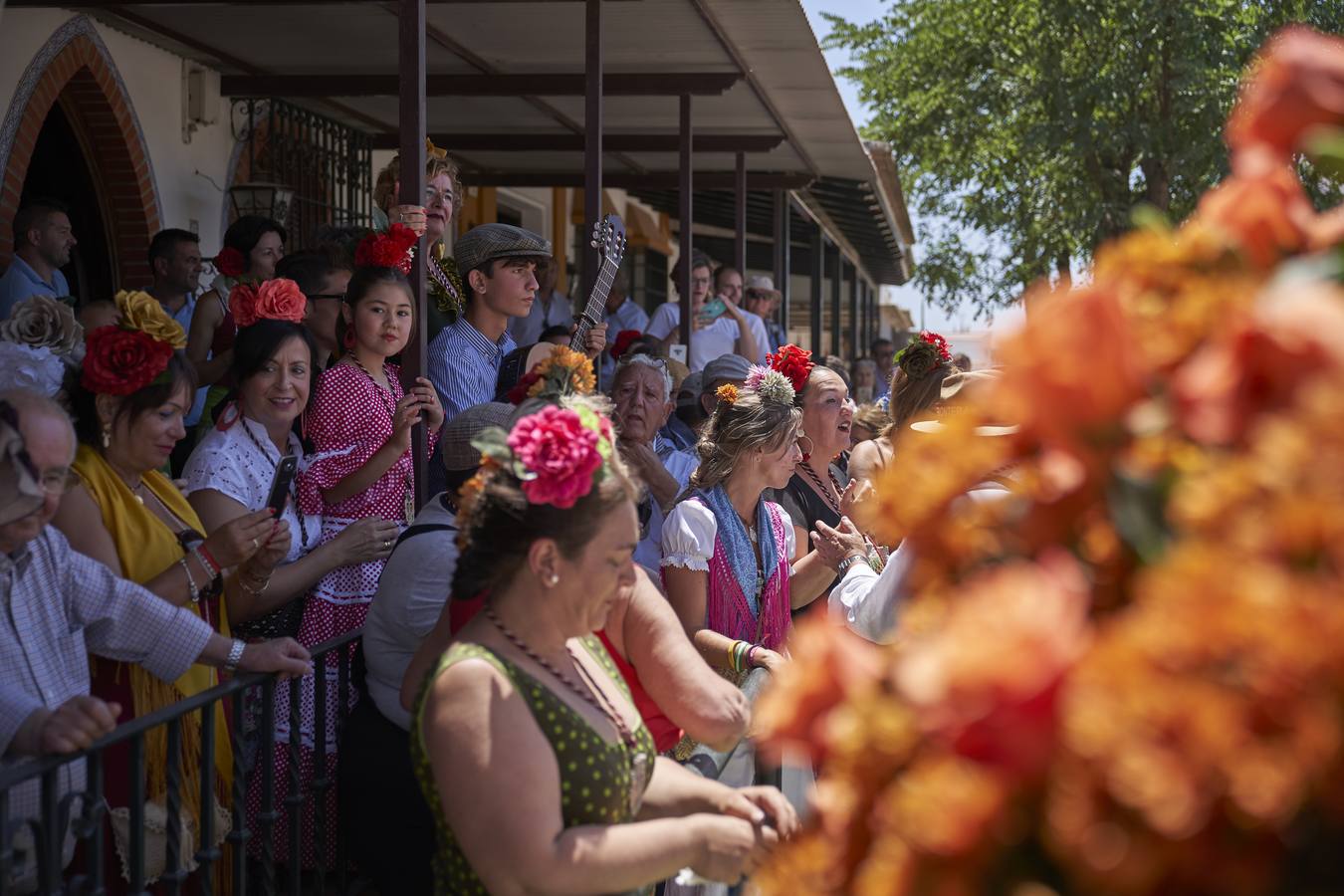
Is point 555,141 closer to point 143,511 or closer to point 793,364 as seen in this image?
point 793,364

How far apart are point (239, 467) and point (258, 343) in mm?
356

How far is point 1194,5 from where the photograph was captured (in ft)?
48.5

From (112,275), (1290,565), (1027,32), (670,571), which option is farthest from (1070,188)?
(1290,565)

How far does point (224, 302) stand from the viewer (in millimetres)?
5555

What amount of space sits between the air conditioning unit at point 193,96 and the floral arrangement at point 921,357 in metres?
5.25

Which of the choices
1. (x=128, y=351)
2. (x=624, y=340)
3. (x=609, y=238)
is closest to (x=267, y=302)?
(x=128, y=351)

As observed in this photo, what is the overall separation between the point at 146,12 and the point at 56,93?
2.09 feet

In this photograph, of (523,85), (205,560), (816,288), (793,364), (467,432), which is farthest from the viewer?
(816,288)

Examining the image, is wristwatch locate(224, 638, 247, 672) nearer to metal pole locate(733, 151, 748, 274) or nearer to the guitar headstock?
the guitar headstock

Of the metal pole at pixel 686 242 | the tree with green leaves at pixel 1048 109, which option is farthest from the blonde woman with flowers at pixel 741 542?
the tree with green leaves at pixel 1048 109

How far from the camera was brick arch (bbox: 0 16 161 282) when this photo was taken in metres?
6.94

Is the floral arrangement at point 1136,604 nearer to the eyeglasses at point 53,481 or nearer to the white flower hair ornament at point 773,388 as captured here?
the eyeglasses at point 53,481

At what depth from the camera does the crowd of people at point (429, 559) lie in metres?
2.21

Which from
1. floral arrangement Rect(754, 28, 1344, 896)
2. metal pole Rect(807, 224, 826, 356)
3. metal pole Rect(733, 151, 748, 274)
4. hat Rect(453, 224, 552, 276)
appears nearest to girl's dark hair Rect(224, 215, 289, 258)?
hat Rect(453, 224, 552, 276)
